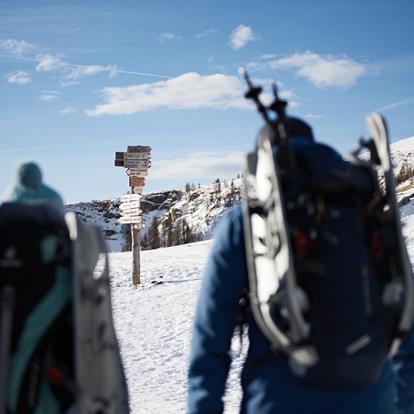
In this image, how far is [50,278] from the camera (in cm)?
147

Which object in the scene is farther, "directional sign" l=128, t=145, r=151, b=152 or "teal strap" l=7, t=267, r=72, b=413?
"directional sign" l=128, t=145, r=151, b=152

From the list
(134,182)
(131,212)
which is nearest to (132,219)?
(131,212)

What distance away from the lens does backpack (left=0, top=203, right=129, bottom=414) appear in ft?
4.72

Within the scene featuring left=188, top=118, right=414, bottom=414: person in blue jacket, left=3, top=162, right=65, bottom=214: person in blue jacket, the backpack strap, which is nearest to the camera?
the backpack strap

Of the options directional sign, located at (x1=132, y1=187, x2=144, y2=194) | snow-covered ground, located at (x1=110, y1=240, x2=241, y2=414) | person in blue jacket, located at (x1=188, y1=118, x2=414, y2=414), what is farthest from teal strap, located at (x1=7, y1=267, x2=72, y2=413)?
directional sign, located at (x1=132, y1=187, x2=144, y2=194)

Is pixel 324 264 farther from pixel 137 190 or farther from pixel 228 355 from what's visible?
pixel 137 190

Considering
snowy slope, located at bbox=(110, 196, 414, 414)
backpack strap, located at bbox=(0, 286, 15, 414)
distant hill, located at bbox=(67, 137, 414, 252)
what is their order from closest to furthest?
backpack strap, located at bbox=(0, 286, 15, 414) → snowy slope, located at bbox=(110, 196, 414, 414) → distant hill, located at bbox=(67, 137, 414, 252)

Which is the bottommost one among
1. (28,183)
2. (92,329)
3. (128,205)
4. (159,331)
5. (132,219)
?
(159,331)

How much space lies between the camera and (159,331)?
8.02 meters

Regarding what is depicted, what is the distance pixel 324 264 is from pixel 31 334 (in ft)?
2.84

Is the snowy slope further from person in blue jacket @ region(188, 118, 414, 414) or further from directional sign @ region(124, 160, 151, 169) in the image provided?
directional sign @ region(124, 160, 151, 169)

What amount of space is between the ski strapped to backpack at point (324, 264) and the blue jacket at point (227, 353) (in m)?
0.08

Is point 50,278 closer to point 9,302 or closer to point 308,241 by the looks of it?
point 9,302

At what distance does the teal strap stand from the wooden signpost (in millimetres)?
10958
